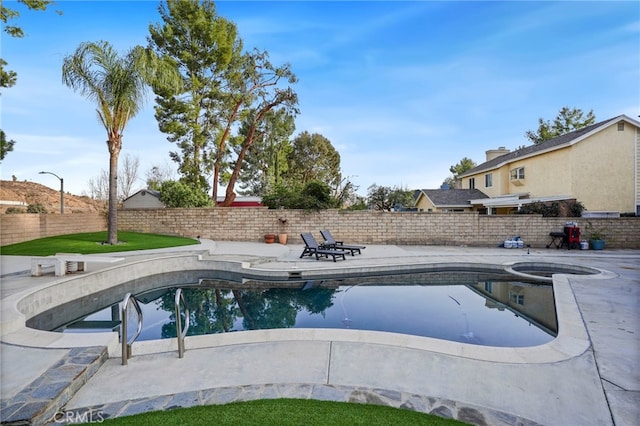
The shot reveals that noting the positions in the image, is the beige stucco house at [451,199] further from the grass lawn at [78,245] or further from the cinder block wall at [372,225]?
the grass lawn at [78,245]

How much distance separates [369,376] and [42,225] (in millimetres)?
16579

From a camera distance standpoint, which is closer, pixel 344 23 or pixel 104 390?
pixel 104 390

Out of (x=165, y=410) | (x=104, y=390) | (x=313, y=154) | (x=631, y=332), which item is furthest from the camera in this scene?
(x=313, y=154)

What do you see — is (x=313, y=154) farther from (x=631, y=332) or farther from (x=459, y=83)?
(x=631, y=332)

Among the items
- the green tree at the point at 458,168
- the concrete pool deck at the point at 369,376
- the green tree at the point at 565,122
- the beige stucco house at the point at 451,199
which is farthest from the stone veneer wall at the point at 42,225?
the green tree at the point at 458,168

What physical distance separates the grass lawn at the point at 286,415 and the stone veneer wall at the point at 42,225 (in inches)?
563

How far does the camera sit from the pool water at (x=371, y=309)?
19.4 feet

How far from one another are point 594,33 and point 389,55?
8.86 meters

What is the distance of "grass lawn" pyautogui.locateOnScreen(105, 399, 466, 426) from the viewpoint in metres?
2.72

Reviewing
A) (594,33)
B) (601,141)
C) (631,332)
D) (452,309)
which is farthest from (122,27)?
(601,141)

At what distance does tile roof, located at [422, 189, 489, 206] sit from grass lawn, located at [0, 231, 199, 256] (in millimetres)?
20047

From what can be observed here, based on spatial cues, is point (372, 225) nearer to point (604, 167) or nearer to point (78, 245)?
point (78, 245)

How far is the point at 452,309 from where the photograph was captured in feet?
23.4

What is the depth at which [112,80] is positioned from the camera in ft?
40.3
